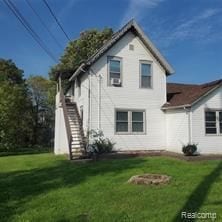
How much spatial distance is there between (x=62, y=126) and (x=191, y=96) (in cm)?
933

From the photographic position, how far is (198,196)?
328 inches

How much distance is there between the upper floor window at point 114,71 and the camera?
19078 millimetres

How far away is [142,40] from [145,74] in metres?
2.12

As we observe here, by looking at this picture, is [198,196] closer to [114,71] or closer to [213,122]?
[213,122]

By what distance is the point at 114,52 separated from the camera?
63.3 feet

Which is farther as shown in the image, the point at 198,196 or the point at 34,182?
the point at 34,182

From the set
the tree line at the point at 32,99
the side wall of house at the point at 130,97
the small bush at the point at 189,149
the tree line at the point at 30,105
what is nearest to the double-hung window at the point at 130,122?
the side wall of house at the point at 130,97

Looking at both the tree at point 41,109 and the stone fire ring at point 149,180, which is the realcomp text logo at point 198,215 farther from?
the tree at point 41,109

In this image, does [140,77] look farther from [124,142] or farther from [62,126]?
[62,126]

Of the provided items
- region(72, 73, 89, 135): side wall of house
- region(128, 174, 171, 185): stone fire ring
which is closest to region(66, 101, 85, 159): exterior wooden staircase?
region(72, 73, 89, 135): side wall of house

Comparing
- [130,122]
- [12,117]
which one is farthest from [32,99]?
[130,122]

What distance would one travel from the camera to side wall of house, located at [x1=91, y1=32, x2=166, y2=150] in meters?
18.8

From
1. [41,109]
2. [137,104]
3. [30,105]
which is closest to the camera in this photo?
[137,104]

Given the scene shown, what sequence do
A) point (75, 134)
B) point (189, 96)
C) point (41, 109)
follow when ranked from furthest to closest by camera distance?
point (41, 109) < point (75, 134) < point (189, 96)
